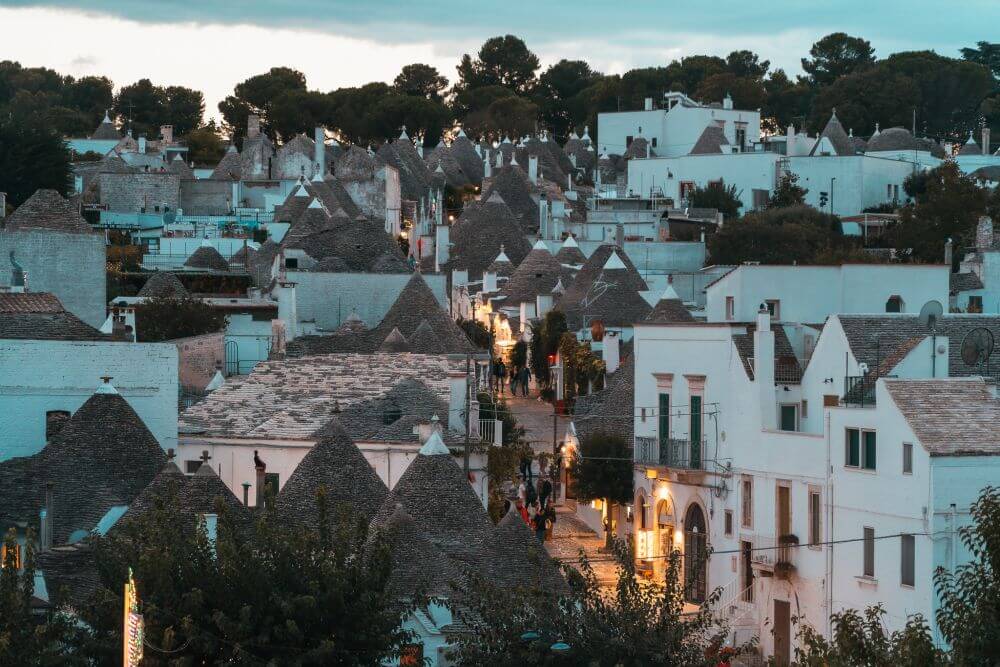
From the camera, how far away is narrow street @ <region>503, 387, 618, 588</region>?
46.0 metres

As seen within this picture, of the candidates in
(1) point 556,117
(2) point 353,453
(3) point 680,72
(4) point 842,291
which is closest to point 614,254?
(4) point 842,291

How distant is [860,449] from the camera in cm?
4012

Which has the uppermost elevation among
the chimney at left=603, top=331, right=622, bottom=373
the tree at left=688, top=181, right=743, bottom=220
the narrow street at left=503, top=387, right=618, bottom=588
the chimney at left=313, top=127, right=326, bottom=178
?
the chimney at left=313, top=127, right=326, bottom=178

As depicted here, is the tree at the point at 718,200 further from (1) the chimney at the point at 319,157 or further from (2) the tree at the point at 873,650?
(2) the tree at the point at 873,650

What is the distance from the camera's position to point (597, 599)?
31125mm

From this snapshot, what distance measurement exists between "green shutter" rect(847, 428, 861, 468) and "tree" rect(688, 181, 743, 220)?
56080 millimetres

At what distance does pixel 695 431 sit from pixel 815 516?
5.63m

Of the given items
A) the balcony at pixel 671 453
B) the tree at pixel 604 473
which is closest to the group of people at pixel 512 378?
the tree at pixel 604 473

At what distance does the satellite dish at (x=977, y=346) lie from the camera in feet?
143

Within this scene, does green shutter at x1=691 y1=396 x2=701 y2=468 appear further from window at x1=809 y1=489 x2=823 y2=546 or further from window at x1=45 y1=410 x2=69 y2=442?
window at x1=45 y1=410 x2=69 y2=442

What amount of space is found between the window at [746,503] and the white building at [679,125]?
63.4m

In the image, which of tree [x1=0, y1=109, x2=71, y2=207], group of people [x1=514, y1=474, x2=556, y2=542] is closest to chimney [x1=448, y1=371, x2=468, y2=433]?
group of people [x1=514, y1=474, x2=556, y2=542]

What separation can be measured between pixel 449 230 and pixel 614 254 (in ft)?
70.1

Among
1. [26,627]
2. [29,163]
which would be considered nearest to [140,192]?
[29,163]
